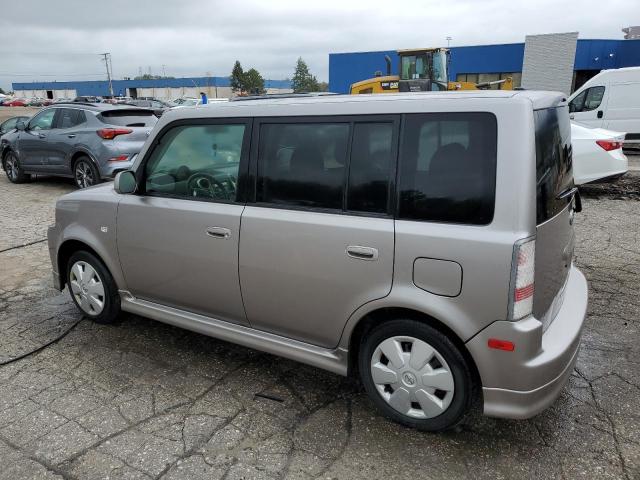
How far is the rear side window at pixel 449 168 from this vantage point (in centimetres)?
241

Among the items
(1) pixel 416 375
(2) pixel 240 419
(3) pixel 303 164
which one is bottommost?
(2) pixel 240 419

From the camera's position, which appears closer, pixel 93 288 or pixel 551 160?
pixel 551 160

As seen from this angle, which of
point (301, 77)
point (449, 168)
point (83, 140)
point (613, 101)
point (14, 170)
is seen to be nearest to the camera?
point (449, 168)

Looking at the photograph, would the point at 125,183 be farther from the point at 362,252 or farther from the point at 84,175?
the point at 84,175

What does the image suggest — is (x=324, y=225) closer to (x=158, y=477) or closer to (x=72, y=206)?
(x=158, y=477)

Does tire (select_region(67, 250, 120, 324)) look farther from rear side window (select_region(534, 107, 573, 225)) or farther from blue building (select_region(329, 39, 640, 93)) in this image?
blue building (select_region(329, 39, 640, 93))

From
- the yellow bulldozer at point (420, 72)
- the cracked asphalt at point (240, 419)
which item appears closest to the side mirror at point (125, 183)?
the cracked asphalt at point (240, 419)

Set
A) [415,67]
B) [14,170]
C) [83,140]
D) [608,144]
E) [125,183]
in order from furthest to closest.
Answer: [415,67]
[14,170]
[83,140]
[608,144]
[125,183]

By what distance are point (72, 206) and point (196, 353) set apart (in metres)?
1.58

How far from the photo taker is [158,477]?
8.30 ft

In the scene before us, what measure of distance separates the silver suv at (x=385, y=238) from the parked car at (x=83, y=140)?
637 cm

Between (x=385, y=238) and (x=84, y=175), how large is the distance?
8847 mm

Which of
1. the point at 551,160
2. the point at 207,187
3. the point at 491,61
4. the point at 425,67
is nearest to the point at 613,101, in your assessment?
the point at 425,67

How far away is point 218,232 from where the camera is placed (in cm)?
320
